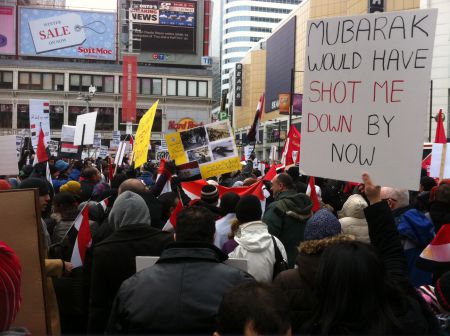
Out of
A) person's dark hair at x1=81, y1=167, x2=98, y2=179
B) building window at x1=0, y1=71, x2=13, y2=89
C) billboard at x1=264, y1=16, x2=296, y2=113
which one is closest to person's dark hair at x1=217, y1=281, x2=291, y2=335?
person's dark hair at x1=81, y1=167, x2=98, y2=179

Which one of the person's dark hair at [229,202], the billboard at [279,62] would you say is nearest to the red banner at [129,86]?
the billboard at [279,62]

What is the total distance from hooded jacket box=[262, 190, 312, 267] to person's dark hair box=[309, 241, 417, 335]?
108 inches

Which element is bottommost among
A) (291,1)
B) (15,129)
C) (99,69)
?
(15,129)

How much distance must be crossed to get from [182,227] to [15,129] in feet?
210

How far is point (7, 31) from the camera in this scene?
202 ft

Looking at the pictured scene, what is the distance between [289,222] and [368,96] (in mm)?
1840

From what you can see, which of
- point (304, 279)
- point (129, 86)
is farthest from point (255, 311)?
point (129, 86)

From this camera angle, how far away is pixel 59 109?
63.0m

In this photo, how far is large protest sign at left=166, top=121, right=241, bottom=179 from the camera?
7848 millimetres

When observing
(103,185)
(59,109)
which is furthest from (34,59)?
(103,185)

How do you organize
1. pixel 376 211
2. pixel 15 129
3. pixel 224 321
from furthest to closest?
pixel 15 129 < pixel 376 211 < pixel 224 321

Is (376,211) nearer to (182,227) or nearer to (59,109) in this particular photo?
(182,227)

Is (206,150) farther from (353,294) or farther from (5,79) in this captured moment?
(5,79)

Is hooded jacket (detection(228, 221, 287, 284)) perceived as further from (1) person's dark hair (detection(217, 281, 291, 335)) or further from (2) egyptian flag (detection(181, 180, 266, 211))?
(2) egyptian flag (detection(181, 180, 266, 211))
